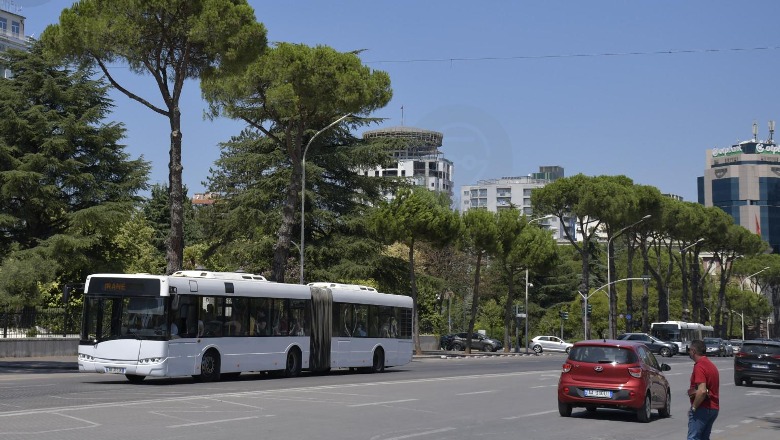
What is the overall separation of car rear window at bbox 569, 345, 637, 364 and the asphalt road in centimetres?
111

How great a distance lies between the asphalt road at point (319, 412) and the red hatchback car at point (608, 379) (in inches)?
14.0

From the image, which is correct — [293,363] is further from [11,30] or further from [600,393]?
[11,30]

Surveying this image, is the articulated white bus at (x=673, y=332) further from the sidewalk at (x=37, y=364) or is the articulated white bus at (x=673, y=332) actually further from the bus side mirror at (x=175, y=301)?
the bus side mirror at (x=175, y=301)

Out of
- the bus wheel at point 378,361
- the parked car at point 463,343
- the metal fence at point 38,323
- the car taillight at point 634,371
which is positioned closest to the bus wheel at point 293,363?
the bus wheel at point 378,361

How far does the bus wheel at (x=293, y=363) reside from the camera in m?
29.8

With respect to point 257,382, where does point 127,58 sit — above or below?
above

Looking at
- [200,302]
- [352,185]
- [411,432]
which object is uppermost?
[352,185]

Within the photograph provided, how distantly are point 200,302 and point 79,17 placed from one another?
44.0ft

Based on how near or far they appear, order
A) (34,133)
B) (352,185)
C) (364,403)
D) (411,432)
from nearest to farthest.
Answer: (411,432)
(364,403)
(34,133)
(352,185)

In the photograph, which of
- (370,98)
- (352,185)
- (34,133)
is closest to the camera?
(370,98)

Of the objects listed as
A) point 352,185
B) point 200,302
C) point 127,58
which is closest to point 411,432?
point 200,302

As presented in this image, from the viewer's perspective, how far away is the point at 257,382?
2648 cm

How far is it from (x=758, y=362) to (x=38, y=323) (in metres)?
25.5

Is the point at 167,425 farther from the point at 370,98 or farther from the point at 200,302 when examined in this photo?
the point at 370,98
